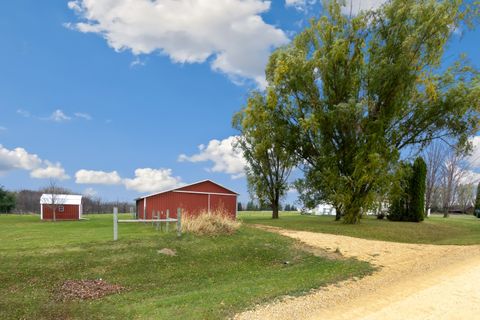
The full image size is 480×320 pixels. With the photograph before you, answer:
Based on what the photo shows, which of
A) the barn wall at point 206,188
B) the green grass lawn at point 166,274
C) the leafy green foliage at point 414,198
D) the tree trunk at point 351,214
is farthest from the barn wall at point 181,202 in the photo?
the green grass lawn at point 166,274

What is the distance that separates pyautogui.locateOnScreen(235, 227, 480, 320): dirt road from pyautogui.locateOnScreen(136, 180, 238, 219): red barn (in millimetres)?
21767

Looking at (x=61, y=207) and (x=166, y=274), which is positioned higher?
(x=166, y=274)

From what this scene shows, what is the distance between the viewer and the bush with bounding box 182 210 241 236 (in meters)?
13.8

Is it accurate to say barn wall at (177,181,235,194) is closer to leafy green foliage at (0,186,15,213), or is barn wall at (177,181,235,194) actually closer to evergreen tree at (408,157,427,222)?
evergreen tree at (408,157,427,222)

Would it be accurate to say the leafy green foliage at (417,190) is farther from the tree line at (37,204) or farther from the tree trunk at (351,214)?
the tree line at (37,204)

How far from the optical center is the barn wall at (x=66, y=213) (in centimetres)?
3925

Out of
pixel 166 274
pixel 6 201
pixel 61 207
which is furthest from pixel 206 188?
pixel 6 201

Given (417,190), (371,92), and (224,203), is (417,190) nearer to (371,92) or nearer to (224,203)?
(371,92)

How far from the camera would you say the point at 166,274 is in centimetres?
957

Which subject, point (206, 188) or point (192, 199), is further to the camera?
point (206, 188)

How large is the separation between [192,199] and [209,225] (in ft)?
61.6

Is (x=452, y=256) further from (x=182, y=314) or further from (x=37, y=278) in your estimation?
(x=37, y=278)

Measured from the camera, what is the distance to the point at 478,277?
27.8ft

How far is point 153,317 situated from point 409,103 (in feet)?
67.6
